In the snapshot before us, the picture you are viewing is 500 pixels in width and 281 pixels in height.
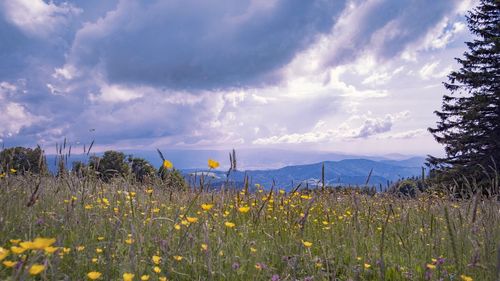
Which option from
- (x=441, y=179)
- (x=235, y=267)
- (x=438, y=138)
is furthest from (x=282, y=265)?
(x=438, y=138)

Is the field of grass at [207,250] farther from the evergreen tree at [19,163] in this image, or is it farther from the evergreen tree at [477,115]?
the evergreen tree at [477,115]

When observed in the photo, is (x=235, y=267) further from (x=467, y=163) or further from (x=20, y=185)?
(x=467, y=163)

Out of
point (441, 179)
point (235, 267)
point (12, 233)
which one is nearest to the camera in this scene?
point (235, 267)

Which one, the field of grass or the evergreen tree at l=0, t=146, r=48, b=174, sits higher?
the evergreen tree at l=0, t=146, r=48, b=174

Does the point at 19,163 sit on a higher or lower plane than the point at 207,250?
higher

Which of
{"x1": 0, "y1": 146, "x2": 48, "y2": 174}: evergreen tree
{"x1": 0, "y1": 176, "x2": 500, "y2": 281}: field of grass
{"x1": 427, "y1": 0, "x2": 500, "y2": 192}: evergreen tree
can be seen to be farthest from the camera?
{"x1": 427, "y1": 0, "x2": 500, "y2": 192}: evergreen tree

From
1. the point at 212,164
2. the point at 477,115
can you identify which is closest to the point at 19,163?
the point at 212,164

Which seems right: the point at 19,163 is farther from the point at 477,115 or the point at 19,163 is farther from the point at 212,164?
the point at 477,115

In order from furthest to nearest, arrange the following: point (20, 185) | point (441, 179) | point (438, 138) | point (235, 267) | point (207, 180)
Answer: point (438, 138) → point (441, 179) → point (20, 185) → point (207, 180) → point (235, 267)

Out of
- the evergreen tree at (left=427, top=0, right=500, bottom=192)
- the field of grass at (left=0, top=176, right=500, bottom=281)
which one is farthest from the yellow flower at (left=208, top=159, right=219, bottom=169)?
Answer: the evergreen tree at (left=427, top=0, right=500, bottom=192)

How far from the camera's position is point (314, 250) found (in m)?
4.14

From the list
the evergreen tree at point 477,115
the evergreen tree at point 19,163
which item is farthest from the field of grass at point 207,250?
the evergreen tree at point 477,115

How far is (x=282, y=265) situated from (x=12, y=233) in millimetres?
2396

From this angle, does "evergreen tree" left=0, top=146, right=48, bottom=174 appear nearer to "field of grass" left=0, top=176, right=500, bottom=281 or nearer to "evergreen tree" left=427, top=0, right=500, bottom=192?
"field of grass" left=0, top=176, right=500, bottom=281
